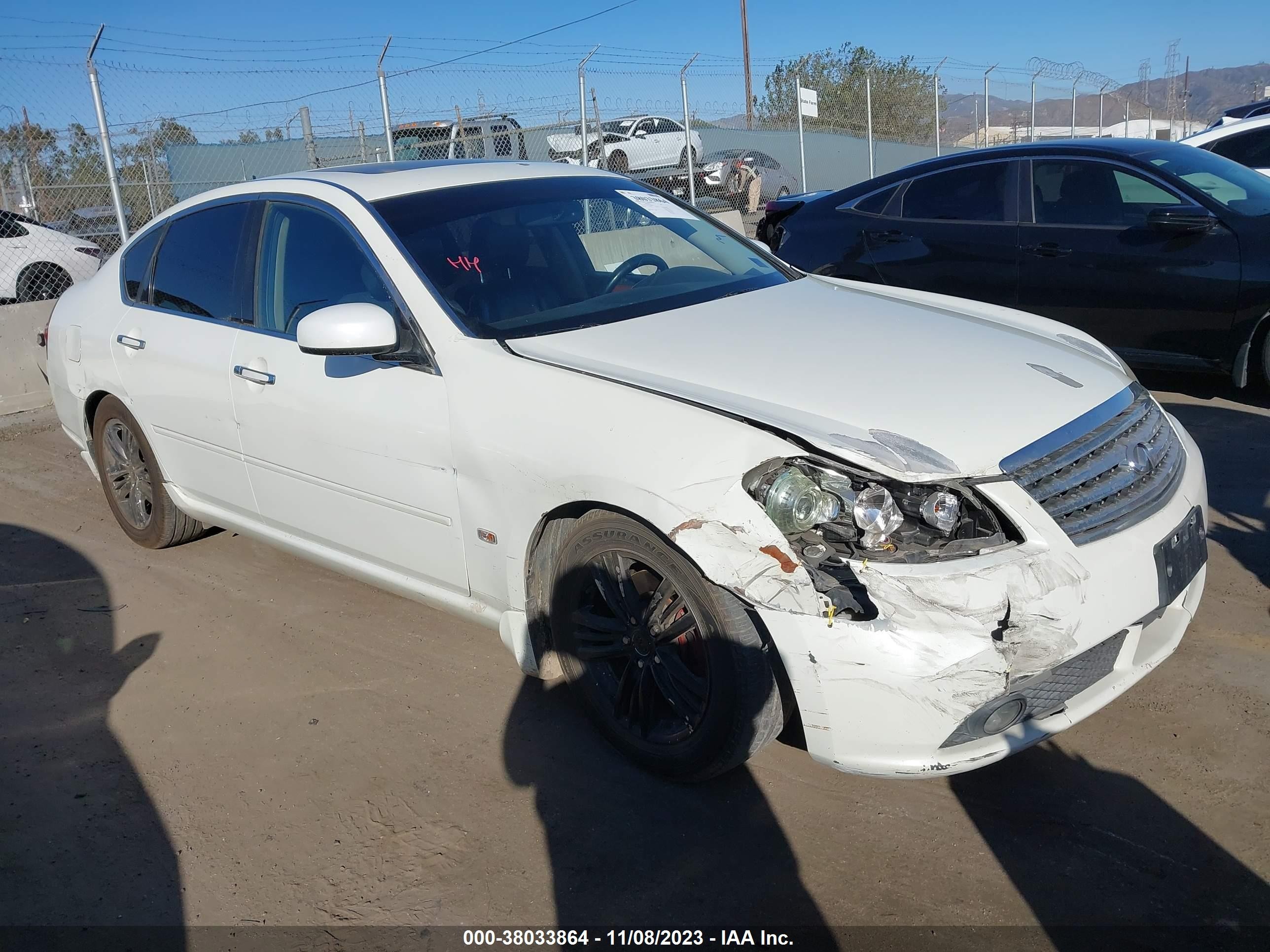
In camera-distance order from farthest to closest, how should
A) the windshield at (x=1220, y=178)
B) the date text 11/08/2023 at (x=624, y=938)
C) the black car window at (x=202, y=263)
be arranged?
the windshield at (x=1220, y=178), the black car window at (x=202, y=263), the date text 11/08/2023 at (x=624, y=938)

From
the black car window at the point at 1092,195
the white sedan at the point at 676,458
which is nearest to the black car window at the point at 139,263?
the white sedan at the point at 676,458

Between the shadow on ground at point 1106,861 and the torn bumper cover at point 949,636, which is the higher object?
the torn bumper cover at point 949,636

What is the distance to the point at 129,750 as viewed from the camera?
3.38 m

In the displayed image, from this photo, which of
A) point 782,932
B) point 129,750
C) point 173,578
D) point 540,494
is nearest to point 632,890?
point 782,932

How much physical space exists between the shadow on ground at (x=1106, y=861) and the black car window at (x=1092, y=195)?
14.0 ft

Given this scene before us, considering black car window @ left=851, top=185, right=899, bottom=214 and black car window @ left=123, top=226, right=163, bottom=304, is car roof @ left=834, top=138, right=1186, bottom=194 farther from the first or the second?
black car window @ left=123, top=226, right=163, bottom=304

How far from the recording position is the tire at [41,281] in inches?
433

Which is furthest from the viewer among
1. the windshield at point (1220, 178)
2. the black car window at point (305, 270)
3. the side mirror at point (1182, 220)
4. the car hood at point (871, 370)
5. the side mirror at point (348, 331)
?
the windshield at point (1220, 178)

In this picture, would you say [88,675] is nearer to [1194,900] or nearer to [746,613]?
[746,613]

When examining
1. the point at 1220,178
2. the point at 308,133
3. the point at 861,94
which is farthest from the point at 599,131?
the point at 861,94

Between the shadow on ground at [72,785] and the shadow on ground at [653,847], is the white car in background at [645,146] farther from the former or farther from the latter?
the shadow on ground at [653,847]

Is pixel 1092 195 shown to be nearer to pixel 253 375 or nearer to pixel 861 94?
pixel 253 375

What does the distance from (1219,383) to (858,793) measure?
500 cm

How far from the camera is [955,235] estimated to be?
6.64 meters
